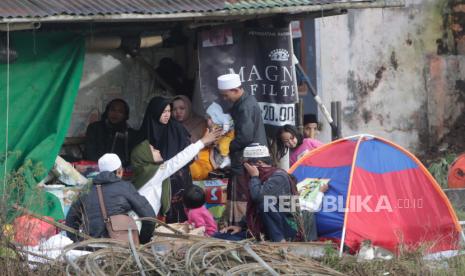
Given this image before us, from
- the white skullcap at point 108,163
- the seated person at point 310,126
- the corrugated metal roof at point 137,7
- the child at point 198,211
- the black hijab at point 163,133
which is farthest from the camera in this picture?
the seated person at point 310,126

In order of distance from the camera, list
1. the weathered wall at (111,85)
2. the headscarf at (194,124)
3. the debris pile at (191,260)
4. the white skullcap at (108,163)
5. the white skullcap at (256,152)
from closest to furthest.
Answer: the debris pile at (191,260), the white skullcap at (108,163), the white skullcap at (256,152), the headscarf at (194,124), the weathered wall at (111,85)

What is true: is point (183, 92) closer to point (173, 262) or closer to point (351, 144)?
point (351, 144)

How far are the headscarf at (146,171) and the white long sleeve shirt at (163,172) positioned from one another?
0.14 ft

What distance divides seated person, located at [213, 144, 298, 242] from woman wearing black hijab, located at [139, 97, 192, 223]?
3.85ft

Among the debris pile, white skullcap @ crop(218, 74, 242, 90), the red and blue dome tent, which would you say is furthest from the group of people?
the debris pile

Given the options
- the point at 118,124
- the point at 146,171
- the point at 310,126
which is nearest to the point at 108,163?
the point at 146,171

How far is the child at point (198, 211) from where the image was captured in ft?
36.6

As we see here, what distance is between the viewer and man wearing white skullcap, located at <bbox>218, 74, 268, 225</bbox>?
37.1 ft

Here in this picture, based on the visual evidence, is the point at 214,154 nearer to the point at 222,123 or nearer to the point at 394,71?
the point at 222,123

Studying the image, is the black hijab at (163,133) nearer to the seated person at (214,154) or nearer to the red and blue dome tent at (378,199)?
the seated person at (214,154)

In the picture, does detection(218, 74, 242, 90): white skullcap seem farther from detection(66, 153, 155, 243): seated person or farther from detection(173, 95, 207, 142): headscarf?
detection(66, 153, 155, 243): seated person

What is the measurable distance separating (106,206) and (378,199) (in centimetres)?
274

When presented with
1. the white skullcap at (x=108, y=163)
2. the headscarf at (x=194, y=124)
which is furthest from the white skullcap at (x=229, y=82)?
the white skullcap at (x=108, y=163)

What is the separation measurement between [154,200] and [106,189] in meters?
1.56
